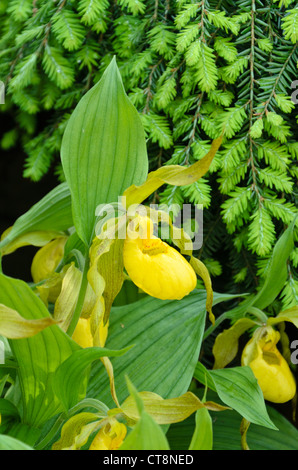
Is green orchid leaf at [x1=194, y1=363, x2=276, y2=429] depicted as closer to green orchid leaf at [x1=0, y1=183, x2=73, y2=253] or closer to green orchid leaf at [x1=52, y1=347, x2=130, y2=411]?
green orchid leaf at [x1=52, y1=347, x2=130, y2=411]

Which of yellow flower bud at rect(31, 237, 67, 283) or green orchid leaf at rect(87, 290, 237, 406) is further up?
yellow flower bud at rect(31, 237, 67, 283)

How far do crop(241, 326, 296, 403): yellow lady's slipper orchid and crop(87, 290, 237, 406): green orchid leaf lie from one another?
12 cm

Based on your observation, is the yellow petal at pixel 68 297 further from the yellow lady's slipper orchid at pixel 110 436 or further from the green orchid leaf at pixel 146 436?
the green orchid leaf at pixel 146 436

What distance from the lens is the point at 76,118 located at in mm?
882

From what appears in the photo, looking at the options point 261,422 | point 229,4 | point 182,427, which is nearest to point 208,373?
point 261,422

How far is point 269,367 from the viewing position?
1.07m

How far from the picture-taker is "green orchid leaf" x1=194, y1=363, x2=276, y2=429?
0.96m

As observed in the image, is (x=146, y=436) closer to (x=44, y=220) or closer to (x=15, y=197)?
(x=44, y=220)

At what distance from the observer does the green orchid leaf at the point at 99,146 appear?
34.6 inches

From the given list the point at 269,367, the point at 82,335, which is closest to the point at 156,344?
the point at 82,335

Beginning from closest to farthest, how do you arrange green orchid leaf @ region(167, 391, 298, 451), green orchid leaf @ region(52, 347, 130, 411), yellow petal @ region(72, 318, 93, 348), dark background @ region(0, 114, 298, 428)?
green orchid leaf @ region(52, 347, 130, 411)
yellow petal @ region(72, 318, 93, 348)
green orchid leaf @ region(167, 391, 298, 451)
dark background @ region(0, 114, 298, 428)

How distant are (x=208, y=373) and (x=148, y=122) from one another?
1.69 ft

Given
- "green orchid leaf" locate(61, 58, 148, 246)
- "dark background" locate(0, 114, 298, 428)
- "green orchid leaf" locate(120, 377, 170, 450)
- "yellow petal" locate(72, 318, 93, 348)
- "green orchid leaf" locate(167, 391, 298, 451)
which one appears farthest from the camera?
"dark background" locate(0, 114, 298, 428)

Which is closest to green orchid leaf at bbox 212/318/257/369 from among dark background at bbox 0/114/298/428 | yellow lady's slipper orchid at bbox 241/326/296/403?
yellow lady's slipper orchid at bbox 241/326/296/403
